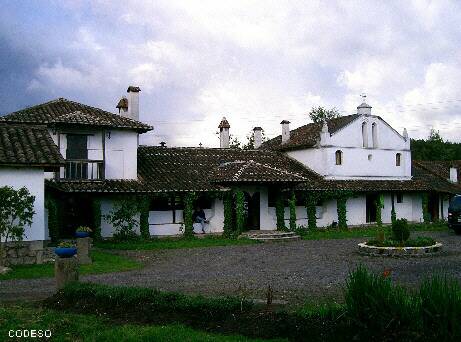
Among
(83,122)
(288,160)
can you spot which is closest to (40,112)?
(83,122)

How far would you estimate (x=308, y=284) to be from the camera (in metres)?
13.0

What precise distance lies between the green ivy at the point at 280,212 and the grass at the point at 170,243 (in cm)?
433

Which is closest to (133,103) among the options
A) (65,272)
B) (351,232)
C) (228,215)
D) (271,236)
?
(228,215)

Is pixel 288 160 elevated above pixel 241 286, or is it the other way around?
pixel 288 160

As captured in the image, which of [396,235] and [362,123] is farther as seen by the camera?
[362,123]

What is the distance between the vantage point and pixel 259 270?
16000mm

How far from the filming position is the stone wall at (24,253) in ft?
57.5

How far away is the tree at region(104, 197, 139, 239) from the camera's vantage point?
26.8 metres

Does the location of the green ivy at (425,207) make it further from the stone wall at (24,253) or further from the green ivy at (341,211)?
the stone wall at (24,253)

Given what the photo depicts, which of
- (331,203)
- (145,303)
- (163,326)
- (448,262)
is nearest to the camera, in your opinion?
(163,326)

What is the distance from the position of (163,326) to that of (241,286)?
4.69m

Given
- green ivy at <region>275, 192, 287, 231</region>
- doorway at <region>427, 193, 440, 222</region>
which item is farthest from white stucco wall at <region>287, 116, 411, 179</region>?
green ivy at <region>275, 192, 287, 231</region>

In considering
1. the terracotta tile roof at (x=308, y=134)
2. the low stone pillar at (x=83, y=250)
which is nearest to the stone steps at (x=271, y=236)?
the terracotta tile roof at (x=308, y=134)

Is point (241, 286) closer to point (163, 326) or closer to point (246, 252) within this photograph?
point (163, 326)
